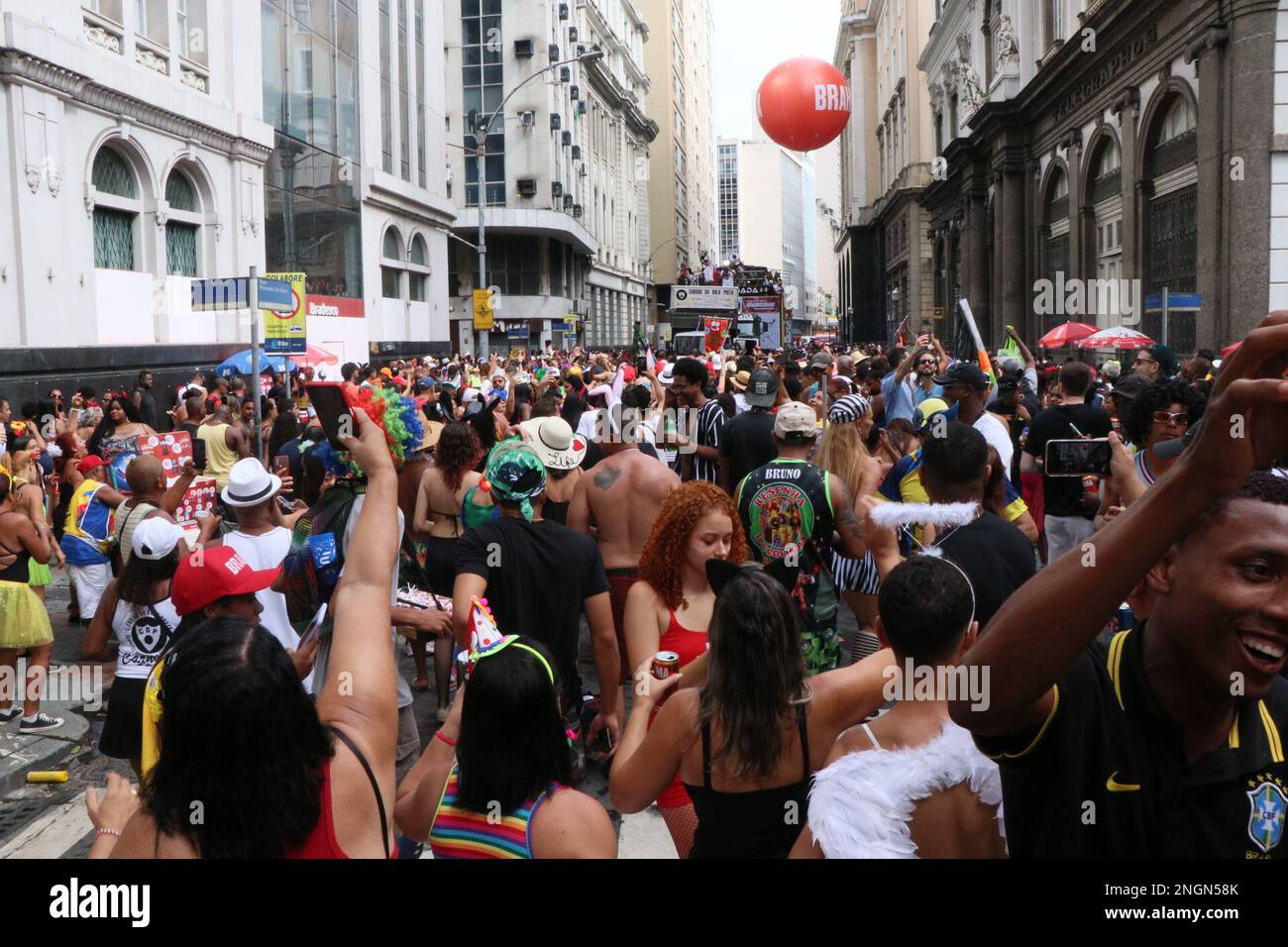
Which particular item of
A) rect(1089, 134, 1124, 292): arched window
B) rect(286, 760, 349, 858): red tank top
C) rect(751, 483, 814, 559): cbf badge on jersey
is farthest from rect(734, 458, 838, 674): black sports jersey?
rect(1089, 134, 1124, 292): arched window

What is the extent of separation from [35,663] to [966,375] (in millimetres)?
6585

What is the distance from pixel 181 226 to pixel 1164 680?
26.5 m

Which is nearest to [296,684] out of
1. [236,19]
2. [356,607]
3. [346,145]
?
[356,607]

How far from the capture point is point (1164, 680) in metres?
2.03

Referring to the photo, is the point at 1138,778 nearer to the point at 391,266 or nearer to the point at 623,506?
the point at 623,506

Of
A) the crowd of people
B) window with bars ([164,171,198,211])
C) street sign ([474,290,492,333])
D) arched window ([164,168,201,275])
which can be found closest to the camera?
the crowd of people

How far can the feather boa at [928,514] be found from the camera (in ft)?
15.3

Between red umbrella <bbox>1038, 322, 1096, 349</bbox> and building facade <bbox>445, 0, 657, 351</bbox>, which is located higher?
Answer: building facade <bbox>445, 0, 657, 351</bbox>

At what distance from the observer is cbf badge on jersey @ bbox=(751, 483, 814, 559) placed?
19.9 ft

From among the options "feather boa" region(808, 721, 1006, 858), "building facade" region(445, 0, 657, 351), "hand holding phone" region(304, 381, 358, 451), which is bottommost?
Answer: "feather boa" region(808, 721, 1006, 858)

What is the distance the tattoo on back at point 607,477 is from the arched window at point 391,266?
34.5 meters

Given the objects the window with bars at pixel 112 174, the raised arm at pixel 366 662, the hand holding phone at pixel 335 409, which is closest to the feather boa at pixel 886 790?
the raised arm at pixel 366 662

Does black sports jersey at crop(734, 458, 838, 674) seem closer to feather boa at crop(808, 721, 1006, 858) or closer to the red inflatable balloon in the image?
feather boa at crop(808, 721, 1006, 858)

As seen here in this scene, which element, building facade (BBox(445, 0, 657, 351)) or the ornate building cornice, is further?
building facade (BBox(445, 0, 657, 351))
